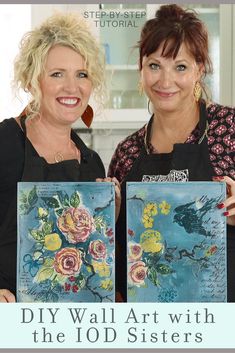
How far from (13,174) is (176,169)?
0.41 meters

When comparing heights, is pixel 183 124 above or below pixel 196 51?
below

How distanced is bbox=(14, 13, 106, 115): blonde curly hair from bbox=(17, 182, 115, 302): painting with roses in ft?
0.99

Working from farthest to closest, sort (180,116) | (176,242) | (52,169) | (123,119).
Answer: (123,119), (180,116), (52,169), (176,242)

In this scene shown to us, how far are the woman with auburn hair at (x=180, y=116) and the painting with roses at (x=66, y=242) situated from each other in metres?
0.21

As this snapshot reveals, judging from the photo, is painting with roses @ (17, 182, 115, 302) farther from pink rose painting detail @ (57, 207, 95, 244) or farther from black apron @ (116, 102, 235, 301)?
black apron @ (116, 102, 235, 301)

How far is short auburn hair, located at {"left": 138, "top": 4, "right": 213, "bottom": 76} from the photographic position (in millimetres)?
1569

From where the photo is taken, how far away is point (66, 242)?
131cm

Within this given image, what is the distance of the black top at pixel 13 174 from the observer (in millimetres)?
1404

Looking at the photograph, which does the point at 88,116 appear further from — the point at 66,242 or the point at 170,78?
the point at 66,242

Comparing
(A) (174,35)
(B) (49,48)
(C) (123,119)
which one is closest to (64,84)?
(B) (49,48)

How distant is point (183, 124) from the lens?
66.2 inches

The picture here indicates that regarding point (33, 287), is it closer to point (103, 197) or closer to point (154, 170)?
point (103, 197)

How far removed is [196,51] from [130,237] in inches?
22.7

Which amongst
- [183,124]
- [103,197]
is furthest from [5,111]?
[103,197]
